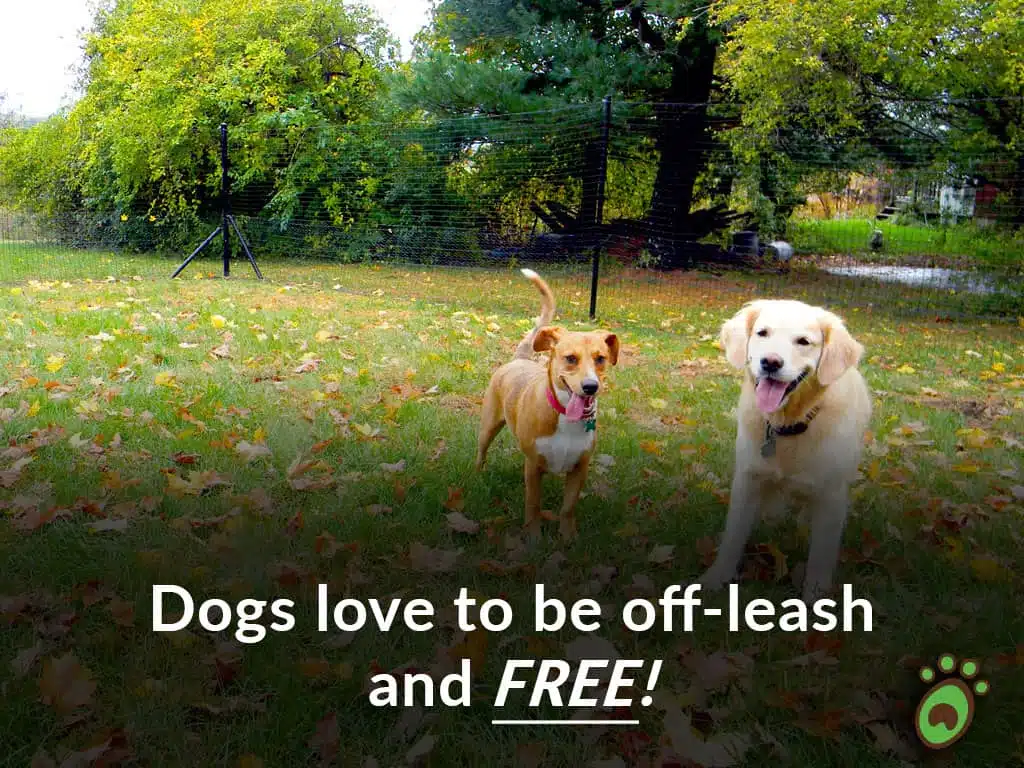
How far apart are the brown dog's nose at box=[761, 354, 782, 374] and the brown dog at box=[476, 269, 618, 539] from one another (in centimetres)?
62

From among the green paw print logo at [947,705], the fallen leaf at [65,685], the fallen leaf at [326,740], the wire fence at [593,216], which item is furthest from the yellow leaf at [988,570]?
the wire fence at [593,216]

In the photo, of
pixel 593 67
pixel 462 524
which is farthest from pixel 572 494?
pixel 593 67

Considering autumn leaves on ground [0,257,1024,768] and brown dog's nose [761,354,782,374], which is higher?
brown dog's nose [761,354,782,374]

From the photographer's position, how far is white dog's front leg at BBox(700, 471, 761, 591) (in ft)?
9.45

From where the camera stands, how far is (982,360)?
7266 millimetres

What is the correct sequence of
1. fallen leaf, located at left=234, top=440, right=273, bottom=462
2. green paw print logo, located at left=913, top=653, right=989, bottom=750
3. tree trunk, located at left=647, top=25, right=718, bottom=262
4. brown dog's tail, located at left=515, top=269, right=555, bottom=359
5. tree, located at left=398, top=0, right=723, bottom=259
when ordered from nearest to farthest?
1. green paw print logo, located at left=913, top=653, right=989, bottom=750
2. fallen leaf, located at left=234, top=440, right=273, bottom=462
3. brown dog's tail, located at left=515, top=269, right=555, bottom=359
4. tree trunk, located at left=647, top=25, right=718, bottom=262
5. tree, located at left=398, top=0, right=723, bottom=259

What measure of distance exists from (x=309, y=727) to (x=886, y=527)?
231cm

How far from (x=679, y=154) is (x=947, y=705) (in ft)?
36.4

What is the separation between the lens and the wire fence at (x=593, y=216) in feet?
32.6

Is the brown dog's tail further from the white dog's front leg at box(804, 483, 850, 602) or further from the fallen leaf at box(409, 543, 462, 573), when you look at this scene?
the white dog's front leg at box(804, 483, 850, 602)

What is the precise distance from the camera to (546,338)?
3389 millimetres

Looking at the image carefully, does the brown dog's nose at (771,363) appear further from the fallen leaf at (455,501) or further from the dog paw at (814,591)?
the fallen leaf at (455,501)

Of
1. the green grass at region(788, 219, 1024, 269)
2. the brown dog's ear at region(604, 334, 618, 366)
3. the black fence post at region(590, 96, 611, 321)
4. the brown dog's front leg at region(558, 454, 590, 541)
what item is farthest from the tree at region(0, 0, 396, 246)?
the brown dog's front leg at region(558, 454, 590, 541)

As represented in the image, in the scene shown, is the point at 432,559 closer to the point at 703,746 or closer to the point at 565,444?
the point at 565,444
